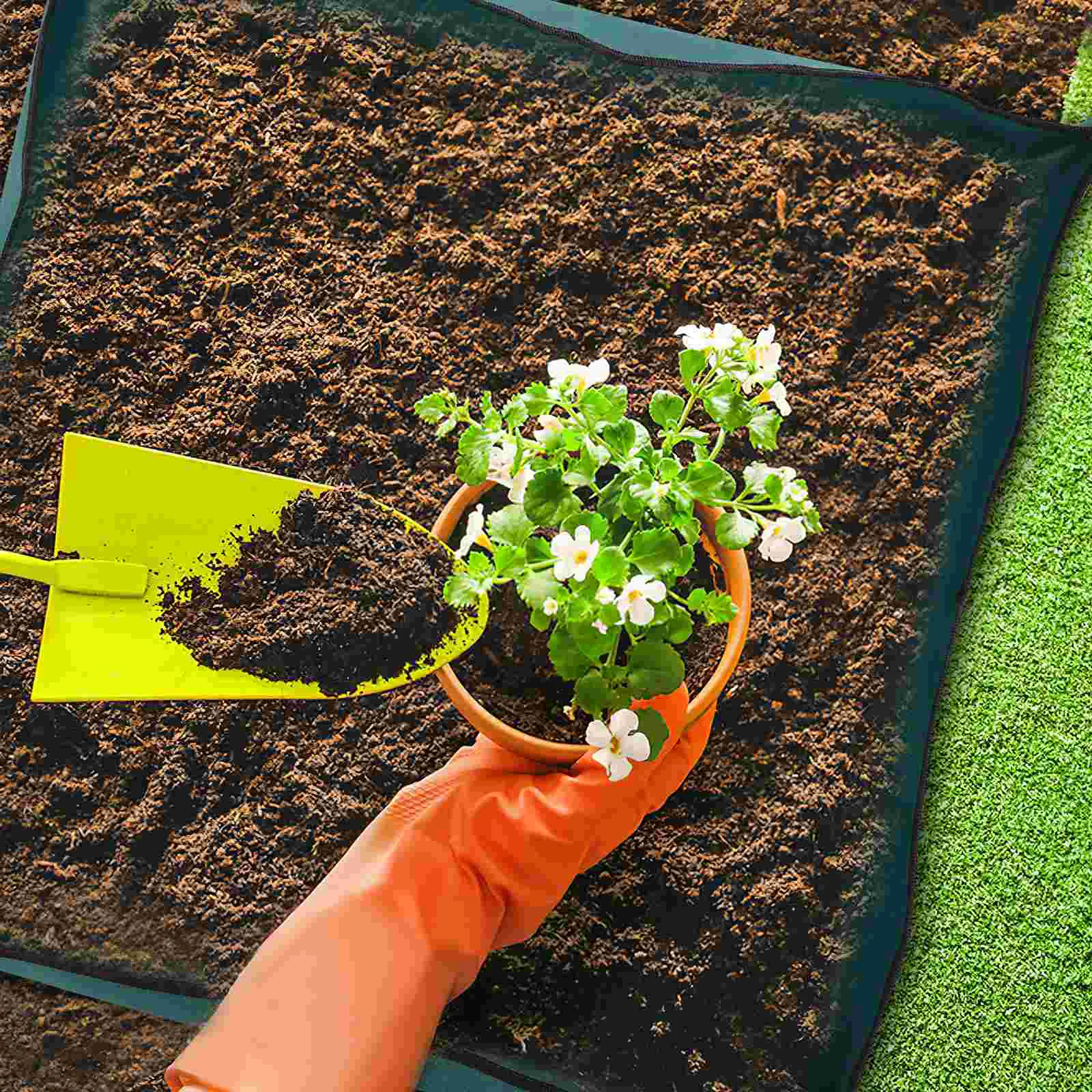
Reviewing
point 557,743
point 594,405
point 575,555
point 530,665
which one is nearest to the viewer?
point 575,555

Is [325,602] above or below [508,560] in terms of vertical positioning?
below

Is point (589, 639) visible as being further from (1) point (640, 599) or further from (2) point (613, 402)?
(2) point (613, 402)

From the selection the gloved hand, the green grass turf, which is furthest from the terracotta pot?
the green grass turf

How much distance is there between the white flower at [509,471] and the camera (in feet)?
3.08

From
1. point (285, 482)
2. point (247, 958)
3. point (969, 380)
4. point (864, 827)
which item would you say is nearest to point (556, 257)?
point (285, 482)

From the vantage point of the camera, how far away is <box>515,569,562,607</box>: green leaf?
2.95 feet

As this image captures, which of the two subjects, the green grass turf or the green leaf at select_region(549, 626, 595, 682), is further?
the green grass turf

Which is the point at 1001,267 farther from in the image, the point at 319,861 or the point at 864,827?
the point at 319,861

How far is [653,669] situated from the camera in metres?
0.97

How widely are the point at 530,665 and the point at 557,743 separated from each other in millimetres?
145

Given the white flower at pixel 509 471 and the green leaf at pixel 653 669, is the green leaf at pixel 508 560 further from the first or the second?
the green leaf at pixel 653 669

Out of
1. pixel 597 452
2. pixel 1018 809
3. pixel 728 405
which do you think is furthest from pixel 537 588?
pixel 1018 809

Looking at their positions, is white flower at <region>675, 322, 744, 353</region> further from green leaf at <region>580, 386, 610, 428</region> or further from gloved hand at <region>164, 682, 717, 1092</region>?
gloved hand at <region>164, 682, 717, 1092</region>

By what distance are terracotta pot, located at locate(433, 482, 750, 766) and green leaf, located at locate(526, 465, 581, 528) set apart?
0.17 meters
